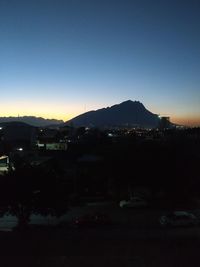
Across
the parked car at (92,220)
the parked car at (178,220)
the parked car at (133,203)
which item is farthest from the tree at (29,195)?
the parked car at (133,203)

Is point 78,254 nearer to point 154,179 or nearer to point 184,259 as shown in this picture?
point 184,259

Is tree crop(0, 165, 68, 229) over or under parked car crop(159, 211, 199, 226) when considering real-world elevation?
over

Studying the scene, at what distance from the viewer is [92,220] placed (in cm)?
2306

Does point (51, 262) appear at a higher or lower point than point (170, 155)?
lower

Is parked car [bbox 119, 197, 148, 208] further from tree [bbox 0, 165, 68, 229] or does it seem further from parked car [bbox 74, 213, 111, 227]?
tree [bbox 0, 165, 68, 229]

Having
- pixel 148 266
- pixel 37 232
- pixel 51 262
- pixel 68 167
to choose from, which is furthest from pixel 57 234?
pixel 68 167

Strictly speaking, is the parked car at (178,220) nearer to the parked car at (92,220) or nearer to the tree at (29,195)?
the parked car at (92,220)

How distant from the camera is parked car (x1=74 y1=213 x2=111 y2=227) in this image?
2275 cm

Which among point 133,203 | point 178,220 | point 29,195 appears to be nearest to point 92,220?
point 29,195

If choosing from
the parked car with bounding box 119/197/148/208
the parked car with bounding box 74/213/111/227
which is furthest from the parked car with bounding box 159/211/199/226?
the parked car with bounding box 119/197/148/208

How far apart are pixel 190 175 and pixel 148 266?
1935cm

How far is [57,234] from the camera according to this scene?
19.1 m

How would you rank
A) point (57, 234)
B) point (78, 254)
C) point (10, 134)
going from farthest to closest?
point (10, 134) < point (57, 234) < point (78, 254)

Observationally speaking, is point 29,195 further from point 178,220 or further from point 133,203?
point 133,203
